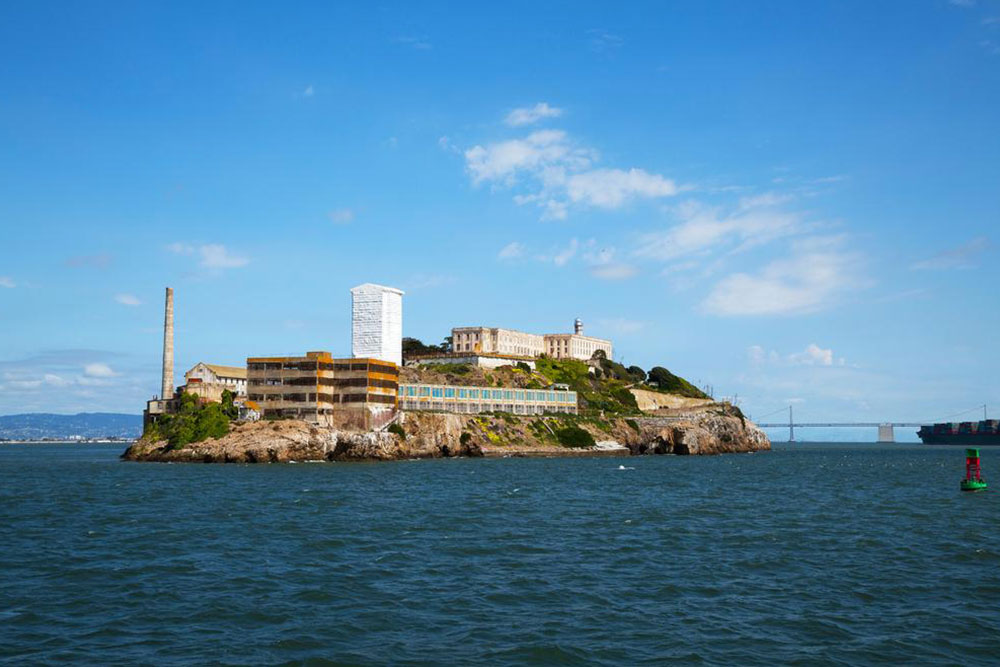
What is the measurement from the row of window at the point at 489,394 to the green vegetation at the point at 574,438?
1190 cm

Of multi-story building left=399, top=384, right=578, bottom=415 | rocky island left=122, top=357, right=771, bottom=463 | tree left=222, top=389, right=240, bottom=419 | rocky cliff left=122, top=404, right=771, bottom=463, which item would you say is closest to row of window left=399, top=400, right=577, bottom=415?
multi-story building left=399, top=384, right=578, bottom=415

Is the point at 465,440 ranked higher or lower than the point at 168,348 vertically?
lower

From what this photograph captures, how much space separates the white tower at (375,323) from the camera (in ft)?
446

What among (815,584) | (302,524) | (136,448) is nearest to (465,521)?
(302,524)

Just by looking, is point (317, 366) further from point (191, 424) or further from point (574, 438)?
point (574, 438)

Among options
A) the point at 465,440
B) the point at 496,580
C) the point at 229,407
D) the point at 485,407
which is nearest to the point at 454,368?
the point at 485,407

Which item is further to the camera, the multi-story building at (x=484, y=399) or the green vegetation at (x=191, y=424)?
the multi-story building at (x=484, y=399)

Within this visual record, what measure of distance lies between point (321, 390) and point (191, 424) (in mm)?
19163

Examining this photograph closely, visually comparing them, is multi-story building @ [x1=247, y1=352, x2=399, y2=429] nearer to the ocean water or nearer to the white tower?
A: the white tower

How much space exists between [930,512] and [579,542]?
2733 centimetres

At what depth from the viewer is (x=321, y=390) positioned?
407 ft

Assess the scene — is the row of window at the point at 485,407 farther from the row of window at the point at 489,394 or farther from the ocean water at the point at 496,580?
the ocean water at the point at 496,580

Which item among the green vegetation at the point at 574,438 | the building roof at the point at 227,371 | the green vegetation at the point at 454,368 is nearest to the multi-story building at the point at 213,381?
the building roof at the point at 227,371

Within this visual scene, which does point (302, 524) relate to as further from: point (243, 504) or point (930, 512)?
point (930, 512)
